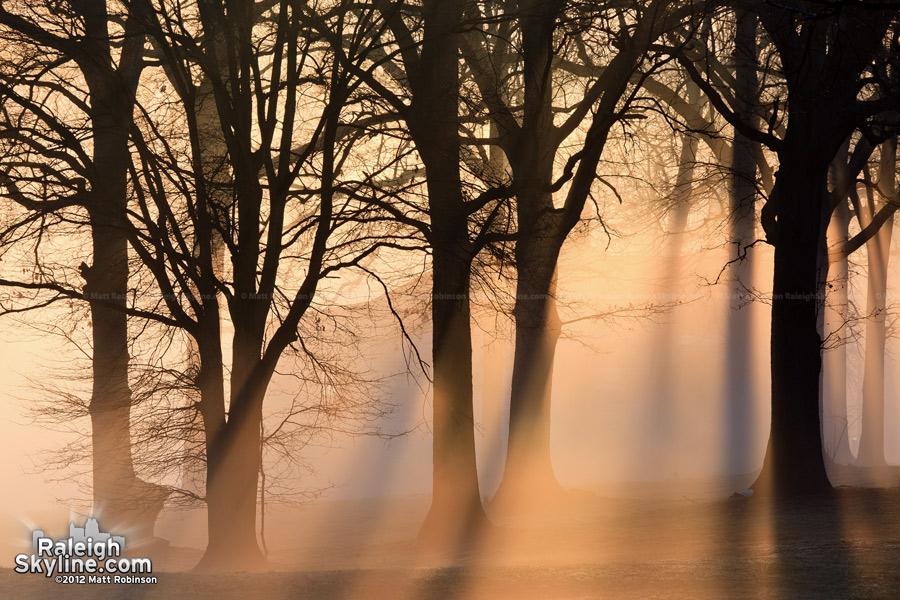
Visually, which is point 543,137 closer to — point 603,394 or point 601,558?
point 601,558

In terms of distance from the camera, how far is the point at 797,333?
14992 millimetres

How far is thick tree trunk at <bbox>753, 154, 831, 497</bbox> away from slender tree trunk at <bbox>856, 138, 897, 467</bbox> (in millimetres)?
10679

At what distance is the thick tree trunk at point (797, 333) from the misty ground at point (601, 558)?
63cm

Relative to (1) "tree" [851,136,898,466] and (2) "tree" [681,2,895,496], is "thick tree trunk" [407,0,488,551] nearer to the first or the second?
(2) "tree" [681,2,895,496]

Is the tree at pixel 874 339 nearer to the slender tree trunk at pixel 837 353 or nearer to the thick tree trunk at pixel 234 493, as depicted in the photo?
the slender tree trunk at pixel 837 353

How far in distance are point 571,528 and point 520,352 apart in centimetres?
363

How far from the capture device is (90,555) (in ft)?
35.6

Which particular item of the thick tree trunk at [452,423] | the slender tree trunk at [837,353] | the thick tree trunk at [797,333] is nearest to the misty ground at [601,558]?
the thick tree trunk at [452,423]

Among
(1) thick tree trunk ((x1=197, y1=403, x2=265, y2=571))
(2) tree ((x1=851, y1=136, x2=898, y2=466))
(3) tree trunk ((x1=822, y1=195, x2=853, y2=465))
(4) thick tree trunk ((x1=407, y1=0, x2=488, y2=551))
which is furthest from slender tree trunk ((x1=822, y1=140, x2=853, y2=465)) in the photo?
(1) thick tree trunk ((x1=197, y1=403, x2=265, y2=571))

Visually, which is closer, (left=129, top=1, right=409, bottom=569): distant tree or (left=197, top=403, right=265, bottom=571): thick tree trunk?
(left=129, top=1, right=409, bottom=569): distant tree

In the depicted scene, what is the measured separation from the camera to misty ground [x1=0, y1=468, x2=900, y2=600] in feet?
29.6

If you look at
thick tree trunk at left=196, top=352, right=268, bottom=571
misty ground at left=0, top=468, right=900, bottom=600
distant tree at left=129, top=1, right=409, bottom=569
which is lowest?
misty ground at left=0, top=468, right=900, bottom=600

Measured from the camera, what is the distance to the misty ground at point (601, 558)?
9.01 meters

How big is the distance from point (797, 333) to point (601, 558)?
17.2ft
